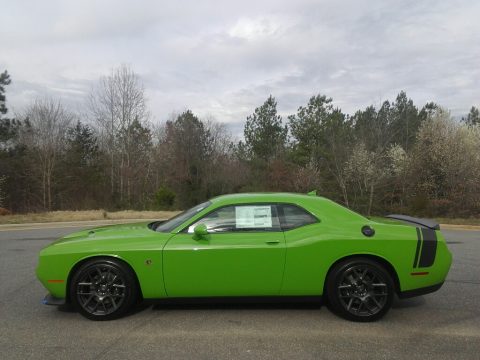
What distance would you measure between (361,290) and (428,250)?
2.94 ft

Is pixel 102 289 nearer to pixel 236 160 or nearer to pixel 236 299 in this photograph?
pixel 236 299

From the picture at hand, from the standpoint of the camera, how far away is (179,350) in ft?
12.2

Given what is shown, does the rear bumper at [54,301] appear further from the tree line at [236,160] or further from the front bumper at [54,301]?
the tree line at [236,160]

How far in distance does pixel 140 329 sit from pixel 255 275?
→ 52.3 inches

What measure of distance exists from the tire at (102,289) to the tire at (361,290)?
88.7 inches

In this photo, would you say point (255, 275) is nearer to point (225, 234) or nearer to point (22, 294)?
point (225, 234)

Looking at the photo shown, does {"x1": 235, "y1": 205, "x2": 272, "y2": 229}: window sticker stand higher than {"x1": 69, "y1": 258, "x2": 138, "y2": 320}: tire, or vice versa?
{"x1": 235, "y1": 205, "x2": 272, "y2": 229}: window sticker

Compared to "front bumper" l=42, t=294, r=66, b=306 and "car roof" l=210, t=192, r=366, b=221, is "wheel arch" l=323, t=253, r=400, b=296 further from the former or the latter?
"front bumper" l=42, t=294, r=66, b=306

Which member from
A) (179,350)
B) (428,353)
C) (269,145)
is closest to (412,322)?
(428,353)

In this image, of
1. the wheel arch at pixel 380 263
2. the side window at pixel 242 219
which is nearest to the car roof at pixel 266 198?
the side window at pixel 242 219

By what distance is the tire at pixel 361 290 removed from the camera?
445cm

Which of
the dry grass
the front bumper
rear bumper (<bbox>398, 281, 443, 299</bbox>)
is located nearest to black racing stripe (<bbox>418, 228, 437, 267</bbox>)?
rear bumper (<bbox>398, 281, 443, 299</bbox>)

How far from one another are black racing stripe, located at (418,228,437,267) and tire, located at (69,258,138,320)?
3.22 metres

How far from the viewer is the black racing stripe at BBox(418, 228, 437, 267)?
14.9 ft
